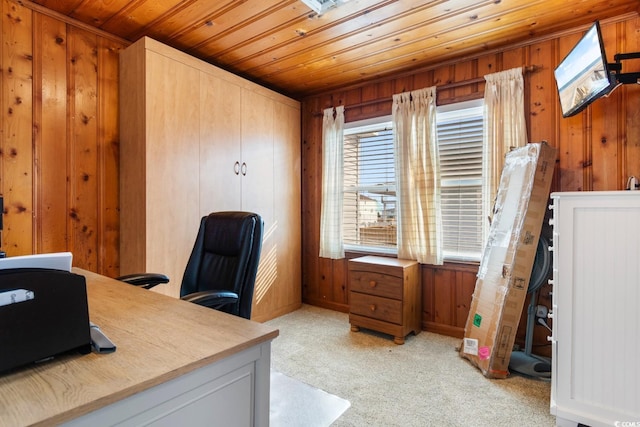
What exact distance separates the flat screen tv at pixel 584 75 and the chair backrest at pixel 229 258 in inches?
83.3

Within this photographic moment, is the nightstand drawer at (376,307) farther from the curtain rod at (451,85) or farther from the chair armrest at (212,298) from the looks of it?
the curtain rod at (451,85)

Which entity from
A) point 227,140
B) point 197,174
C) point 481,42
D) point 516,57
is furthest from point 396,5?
point 197,174

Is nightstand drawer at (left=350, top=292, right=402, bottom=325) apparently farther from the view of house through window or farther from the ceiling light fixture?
the ceiling light fixture

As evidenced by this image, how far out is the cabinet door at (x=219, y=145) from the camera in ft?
9.09

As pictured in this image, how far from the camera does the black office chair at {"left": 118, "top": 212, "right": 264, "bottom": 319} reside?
5.60ft

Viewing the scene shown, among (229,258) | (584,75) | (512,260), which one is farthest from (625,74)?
(229,258)

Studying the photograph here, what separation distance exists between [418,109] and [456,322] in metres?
1.98

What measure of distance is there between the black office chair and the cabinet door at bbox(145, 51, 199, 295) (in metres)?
0.66

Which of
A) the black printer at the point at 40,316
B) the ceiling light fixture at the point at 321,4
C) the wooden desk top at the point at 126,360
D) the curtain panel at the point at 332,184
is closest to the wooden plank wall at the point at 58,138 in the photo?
the wooden desk top at the point at 126,360

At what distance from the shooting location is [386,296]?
2.90 meters

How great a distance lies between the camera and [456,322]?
2963 millimetres

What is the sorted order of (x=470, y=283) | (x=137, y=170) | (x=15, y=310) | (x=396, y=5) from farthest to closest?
(x=470, y=283)
(x=137, y=170)
(x=396, y=5)
(x=15, y=310)

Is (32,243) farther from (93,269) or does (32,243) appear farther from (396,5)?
(396,5)

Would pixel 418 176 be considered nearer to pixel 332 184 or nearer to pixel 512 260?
pixel 332 184
